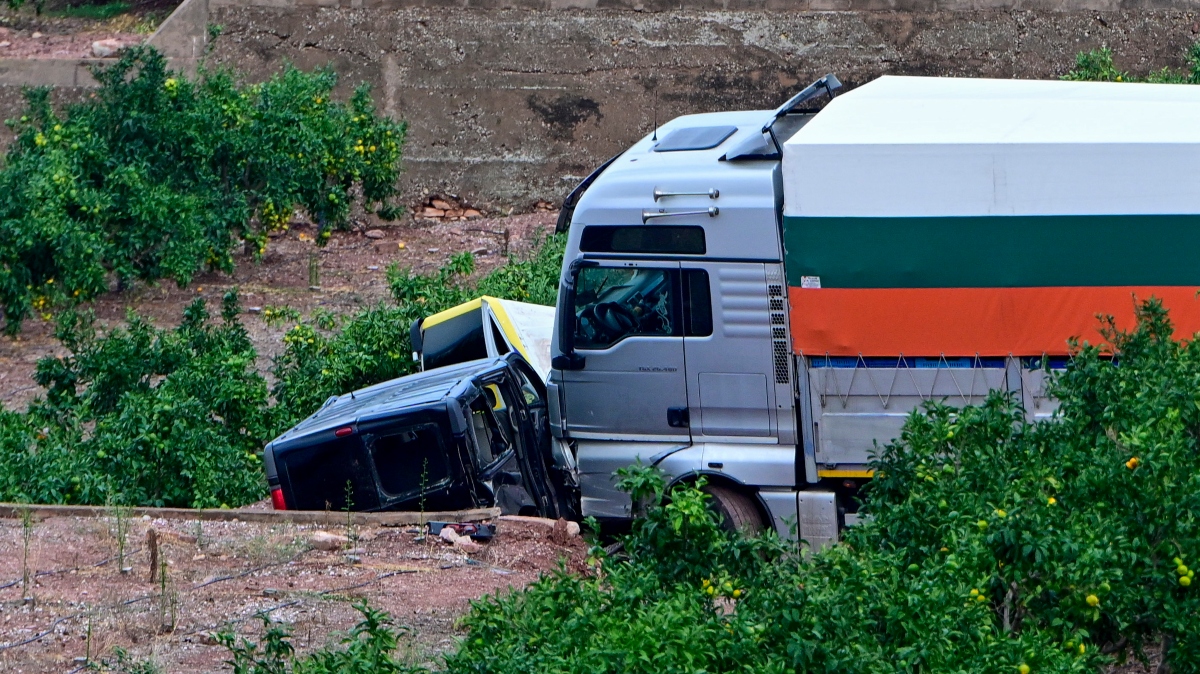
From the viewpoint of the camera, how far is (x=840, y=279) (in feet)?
26.8

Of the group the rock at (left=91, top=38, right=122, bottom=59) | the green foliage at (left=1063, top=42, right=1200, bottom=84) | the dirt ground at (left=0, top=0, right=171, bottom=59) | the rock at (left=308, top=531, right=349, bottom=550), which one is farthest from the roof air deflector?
the dirt ground at (left=0, top=0, right=171, bottom=59)

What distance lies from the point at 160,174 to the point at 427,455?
7.26m

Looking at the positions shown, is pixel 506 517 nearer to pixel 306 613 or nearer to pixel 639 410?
pixel 639 410

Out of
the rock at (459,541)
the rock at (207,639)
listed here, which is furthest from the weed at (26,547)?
the rock at (459,541)

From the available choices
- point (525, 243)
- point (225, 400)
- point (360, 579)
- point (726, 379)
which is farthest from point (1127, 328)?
point (525, 243)

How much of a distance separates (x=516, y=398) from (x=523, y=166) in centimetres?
956

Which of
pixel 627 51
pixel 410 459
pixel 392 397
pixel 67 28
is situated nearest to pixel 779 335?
pixel 410 459

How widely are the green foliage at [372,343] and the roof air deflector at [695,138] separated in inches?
113

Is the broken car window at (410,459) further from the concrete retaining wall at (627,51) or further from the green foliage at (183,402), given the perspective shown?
the concrete retaining wall at (627,51)

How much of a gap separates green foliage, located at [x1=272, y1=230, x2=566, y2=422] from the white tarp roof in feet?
13.9

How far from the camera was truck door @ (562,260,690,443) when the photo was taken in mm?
8492

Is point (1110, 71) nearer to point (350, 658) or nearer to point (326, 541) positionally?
point (326, 541)

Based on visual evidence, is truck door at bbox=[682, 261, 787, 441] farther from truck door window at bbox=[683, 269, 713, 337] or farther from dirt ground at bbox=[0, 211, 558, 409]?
dirt ground at bbox=[0, 211, 558, 409]

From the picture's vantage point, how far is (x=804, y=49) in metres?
17.6
